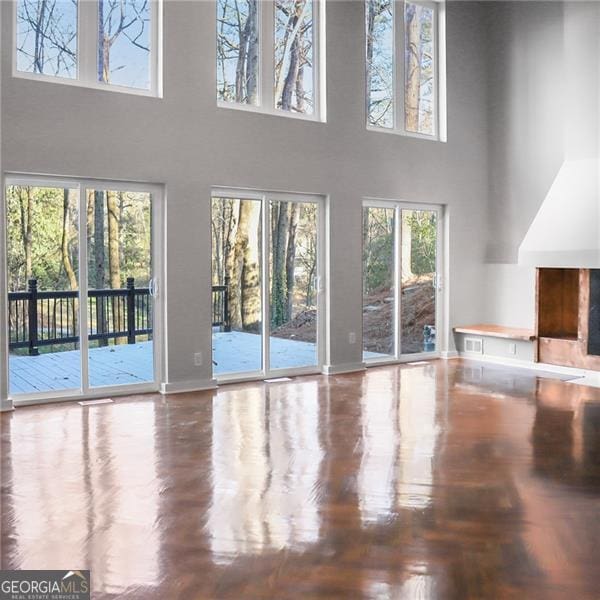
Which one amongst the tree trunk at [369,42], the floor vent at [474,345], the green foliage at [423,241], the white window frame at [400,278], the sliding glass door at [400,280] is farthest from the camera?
the floor vent at [474,345]

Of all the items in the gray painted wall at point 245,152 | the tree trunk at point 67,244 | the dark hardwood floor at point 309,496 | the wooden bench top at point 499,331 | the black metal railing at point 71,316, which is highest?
the gray painted wall at point 245,152

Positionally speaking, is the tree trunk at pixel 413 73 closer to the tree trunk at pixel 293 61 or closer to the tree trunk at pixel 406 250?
the tree trunk at pixel 406 250

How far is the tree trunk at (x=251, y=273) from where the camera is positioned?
7086mm

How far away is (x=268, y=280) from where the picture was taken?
719cm

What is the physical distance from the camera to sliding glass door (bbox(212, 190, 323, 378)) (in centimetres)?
697

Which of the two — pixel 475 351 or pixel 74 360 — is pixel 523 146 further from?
pixel 74 360

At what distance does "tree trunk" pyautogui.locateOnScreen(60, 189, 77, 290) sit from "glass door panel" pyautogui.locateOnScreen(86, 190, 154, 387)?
0.16 m

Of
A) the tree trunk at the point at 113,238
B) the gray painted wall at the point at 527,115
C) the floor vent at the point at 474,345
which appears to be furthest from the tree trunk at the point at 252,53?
the floor vent at the point at 474,345

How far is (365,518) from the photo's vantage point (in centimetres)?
332

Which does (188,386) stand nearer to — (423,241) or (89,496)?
(89,496)

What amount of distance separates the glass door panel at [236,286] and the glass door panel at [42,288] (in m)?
1.41

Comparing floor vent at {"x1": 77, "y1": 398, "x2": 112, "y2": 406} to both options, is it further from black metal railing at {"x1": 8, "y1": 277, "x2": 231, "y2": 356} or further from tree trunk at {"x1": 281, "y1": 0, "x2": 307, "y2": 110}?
tree trunk at {"x1": 281, "y1": 0, "x2": 307, "y2": 110}

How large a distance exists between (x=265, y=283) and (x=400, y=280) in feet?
6.51

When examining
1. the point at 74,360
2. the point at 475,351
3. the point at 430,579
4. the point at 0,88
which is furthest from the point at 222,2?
the point at 430,579
